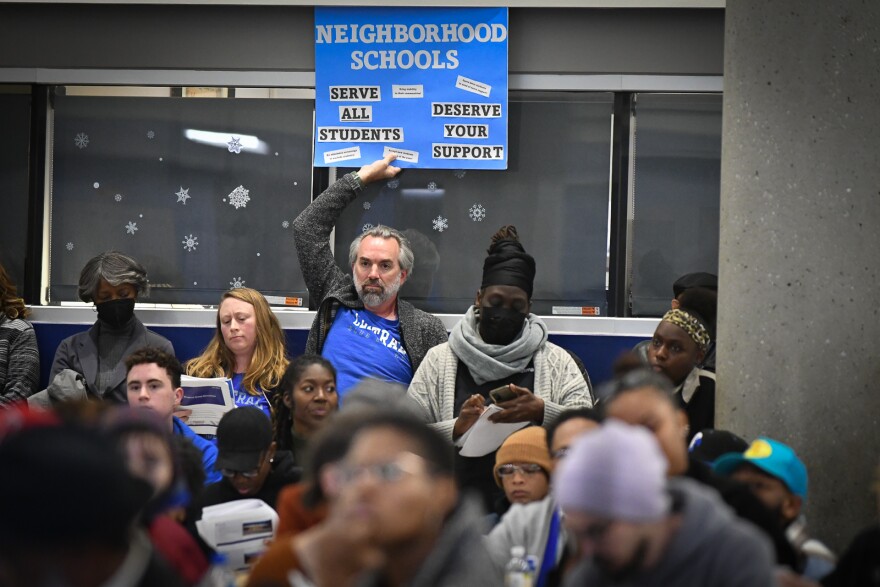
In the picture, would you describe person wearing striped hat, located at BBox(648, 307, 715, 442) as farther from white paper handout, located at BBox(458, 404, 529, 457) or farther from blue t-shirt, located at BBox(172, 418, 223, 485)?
blue t-shirt, located at BBox(172, 418, 223, 485)

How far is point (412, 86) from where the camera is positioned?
21.3 feet

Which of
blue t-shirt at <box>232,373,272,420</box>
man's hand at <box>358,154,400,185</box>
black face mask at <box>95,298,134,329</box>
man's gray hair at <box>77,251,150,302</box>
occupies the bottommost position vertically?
blue t-shirt at <box>232,373,272,420</box>

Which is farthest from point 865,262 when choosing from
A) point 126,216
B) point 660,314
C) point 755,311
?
point 126,216

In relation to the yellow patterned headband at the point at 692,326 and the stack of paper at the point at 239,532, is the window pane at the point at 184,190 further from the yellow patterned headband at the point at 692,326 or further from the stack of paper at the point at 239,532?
the stack of paper at the point at 239,532

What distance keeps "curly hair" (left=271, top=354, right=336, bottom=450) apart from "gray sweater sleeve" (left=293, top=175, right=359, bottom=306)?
1.30 meters

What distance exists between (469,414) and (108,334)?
2610 mm

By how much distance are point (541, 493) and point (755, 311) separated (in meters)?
1.15

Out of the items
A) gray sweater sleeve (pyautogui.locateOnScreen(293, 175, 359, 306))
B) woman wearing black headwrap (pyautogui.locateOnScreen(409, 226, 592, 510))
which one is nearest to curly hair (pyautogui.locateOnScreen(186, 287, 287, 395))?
gray sweater sleeve (pyautogui.locateOnScreen(293, 175, 359, 306))

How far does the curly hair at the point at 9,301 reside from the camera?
6383 mm

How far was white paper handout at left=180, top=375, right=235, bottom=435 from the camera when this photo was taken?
4.83 meters

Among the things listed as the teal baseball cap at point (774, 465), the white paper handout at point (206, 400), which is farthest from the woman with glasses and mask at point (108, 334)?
the teal baseball cap at point (774, 465)

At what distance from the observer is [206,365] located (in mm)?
5551

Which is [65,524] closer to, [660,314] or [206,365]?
[206,365]

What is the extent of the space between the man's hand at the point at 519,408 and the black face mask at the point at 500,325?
1.52 ft
